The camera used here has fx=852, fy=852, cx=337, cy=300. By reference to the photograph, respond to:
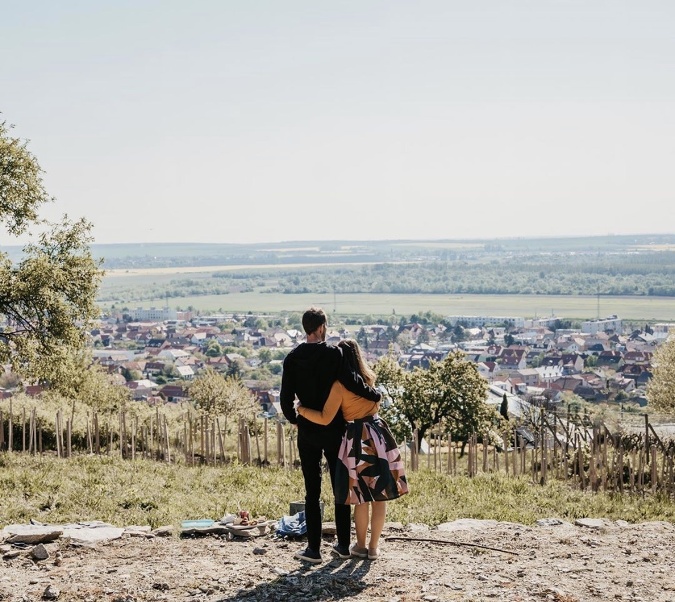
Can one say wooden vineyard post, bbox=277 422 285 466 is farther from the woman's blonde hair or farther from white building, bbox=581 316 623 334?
white building, bbox=581 316 623 334

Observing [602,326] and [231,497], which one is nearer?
[231,497]

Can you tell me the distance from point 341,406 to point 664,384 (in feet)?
90.5

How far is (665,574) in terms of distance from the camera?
6.52m

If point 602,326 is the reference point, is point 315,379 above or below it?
above

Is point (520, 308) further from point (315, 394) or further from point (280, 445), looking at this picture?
point (315, 394)

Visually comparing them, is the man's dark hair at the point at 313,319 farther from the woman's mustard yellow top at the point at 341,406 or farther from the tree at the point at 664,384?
the tree at the point at 664,384

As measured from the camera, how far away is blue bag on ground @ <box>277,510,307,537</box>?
726 cm

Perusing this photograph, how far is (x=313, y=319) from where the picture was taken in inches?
245

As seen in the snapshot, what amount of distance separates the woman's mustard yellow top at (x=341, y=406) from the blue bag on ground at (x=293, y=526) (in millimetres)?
1325

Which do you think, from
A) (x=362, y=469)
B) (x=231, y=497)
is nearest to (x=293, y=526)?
(x=362, y=469)

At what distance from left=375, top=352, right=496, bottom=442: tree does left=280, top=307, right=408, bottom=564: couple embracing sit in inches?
801

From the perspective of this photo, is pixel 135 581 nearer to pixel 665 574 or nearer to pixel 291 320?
pixel 665 574

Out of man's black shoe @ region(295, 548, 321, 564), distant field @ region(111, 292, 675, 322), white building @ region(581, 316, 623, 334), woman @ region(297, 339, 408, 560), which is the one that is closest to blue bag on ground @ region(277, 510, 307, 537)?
man's black shoe @ region(295, 548, 321, 564)

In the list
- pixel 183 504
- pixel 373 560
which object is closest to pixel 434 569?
pixel 373 560
